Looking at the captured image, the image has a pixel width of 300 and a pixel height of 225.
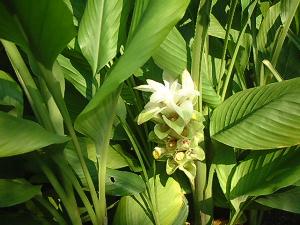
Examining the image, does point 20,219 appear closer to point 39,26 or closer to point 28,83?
point 28,83

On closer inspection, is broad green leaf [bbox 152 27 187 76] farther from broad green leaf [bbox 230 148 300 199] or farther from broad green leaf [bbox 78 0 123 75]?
broad green leaf [bbox 230 148 300 199]

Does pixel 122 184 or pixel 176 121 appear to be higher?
pixel 176 121

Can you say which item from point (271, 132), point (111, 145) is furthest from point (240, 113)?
point (111, 145)

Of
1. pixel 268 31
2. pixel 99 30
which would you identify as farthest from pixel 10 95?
pixel 268 31

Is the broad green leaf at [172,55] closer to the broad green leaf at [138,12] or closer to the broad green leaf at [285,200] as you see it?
the broad green leaf at [138,12]

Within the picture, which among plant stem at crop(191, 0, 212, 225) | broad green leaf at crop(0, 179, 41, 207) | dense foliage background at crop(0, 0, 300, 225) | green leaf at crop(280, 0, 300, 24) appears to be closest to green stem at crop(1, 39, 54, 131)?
dense foliage background at crop(0, 0, 300, 225)

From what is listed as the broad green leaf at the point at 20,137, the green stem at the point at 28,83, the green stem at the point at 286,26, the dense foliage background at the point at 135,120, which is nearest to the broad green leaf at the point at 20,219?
the dense foliage background at the point at 135,120
